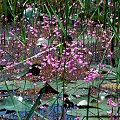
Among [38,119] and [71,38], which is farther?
[71,38]

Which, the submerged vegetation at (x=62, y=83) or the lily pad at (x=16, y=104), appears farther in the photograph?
the lily pad at (x=16, y=104)

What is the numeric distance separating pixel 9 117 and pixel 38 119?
0.21 m

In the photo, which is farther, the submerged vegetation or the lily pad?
the lily pad

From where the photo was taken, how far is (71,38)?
4367mm

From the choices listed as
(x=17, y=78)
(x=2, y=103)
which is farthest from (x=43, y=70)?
(x=2, y=103)

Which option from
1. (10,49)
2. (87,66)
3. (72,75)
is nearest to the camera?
(72,75)

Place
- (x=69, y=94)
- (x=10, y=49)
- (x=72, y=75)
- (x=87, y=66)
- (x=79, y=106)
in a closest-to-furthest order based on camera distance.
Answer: (x=79, y=106), (x=69, y=94), (x=72, y=75), (x=87, y=66), (x=10, y=49)

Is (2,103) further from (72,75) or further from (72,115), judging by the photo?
(72,75)

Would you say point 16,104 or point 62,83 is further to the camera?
point 62,83

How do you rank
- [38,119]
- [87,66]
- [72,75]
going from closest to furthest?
[38,119], [72,75], [87,66]

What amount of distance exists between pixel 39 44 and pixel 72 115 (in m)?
1.91

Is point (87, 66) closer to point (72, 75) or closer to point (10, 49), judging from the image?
point (72, 75)

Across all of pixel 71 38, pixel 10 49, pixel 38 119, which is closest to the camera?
pixel 38 119

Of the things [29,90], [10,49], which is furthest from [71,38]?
[29,90]
